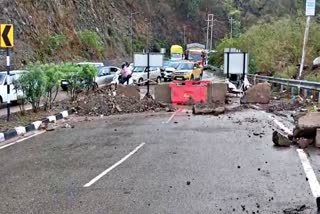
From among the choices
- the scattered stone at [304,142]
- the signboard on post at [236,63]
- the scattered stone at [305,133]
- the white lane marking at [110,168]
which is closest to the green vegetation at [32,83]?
the white lane marking at [110,168]

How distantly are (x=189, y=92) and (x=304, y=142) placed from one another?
38.7ft

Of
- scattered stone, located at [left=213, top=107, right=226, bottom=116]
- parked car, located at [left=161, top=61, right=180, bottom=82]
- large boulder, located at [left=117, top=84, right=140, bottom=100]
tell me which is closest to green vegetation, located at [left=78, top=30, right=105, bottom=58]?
parked car, located at [left=161, top=61, right=180, bottom=82]

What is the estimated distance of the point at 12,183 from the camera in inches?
323

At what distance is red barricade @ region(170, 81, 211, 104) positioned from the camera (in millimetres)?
23031

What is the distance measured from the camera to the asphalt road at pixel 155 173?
6.84 metres

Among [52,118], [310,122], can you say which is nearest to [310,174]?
[310,122]

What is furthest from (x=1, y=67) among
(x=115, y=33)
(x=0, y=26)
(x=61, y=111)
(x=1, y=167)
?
(x=115, y=33)

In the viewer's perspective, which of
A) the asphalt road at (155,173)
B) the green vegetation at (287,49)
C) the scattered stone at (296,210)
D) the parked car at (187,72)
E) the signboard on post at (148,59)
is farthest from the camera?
the parked car at (187,72)

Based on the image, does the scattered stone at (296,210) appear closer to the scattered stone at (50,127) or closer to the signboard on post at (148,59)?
the scattered stone at (50,127)

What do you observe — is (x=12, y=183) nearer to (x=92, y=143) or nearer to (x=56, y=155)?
(x=56, y=155)

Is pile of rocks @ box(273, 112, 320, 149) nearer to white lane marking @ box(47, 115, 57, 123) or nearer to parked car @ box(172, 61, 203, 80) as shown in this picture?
white lane marking @ box(47, 115, 57, 123)

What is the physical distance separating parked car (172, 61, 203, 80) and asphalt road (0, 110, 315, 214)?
27.7 m

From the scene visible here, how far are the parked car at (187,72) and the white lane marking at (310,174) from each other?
→ 101 feet

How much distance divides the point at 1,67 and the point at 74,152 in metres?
22.0
